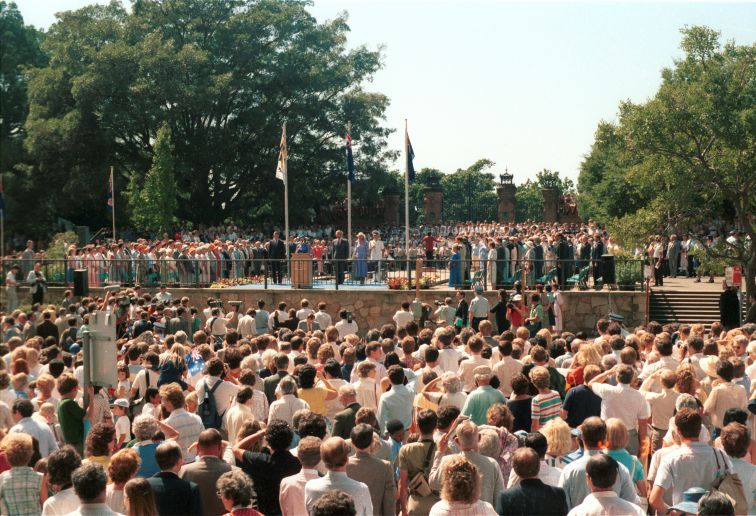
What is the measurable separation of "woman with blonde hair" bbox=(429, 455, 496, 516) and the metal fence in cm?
1968

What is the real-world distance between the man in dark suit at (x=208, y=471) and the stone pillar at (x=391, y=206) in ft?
147

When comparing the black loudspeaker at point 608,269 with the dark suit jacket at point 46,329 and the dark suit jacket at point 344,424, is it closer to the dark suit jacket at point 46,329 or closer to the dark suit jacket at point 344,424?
the dark suit jacket at point 46,329

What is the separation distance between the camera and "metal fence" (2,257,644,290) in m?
26.6

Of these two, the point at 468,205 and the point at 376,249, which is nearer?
the point at 376,249

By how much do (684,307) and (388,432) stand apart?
788 inches

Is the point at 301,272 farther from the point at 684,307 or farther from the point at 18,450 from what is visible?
the point at 18,450

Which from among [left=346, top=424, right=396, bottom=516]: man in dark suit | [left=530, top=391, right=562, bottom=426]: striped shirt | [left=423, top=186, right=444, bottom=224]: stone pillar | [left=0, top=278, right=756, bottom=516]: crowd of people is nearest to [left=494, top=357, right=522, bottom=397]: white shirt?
[left=0, top=278, right=756, bottom=516]: crowd of people

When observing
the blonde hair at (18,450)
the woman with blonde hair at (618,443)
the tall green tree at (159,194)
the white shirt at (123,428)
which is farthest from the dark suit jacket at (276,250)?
the woman with blonde hair at (618,443)

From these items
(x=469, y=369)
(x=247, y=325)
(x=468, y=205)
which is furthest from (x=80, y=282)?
(x=468, y=205)

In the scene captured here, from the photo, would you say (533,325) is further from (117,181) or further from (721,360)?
(117,181)

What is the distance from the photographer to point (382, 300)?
27.1 metres

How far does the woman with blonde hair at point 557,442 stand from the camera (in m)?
7.40

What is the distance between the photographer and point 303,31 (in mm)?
51281

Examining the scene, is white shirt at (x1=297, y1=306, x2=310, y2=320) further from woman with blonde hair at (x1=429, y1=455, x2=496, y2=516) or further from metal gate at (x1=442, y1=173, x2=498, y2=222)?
metal gate at (x1=442, y1=173, x2=498, y2=222)
